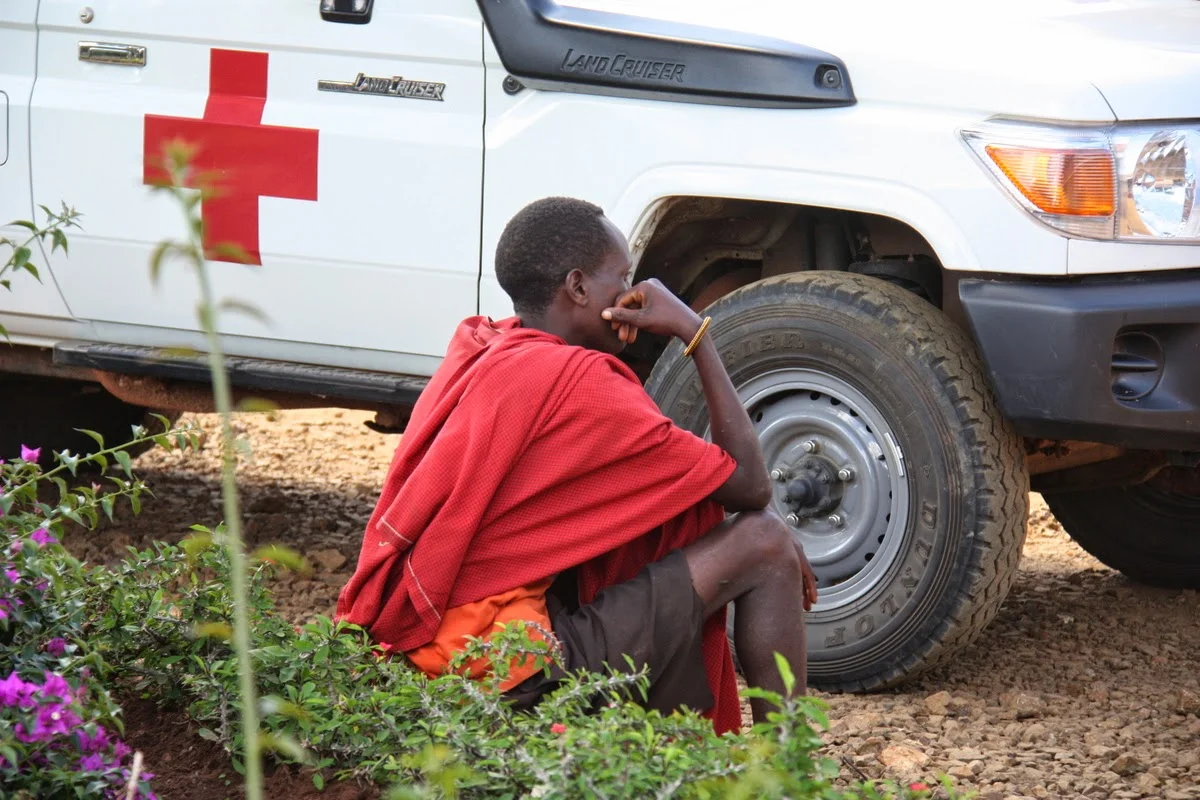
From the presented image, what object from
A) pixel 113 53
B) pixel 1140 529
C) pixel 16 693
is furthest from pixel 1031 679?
pixel 113 53

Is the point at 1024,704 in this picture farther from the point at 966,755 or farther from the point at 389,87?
the point at 389,87

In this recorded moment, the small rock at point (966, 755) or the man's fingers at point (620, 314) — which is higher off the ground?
the man's fingers at point (620, 314)

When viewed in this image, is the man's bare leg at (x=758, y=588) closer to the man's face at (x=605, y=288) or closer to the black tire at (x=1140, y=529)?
the man's face at (x=605, y=288)

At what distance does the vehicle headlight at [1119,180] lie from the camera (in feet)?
10.6

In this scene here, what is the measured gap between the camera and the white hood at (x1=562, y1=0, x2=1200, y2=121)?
10.6 ft

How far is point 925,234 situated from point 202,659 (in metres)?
1.82

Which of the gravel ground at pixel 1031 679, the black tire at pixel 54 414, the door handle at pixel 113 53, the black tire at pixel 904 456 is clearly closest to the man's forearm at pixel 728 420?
the gravel ground at pixel 1031 679

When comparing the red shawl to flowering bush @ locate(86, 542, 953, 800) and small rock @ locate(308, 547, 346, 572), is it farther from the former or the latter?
small rock @ locate(308, 547, 346, 572)

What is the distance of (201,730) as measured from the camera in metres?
2.37

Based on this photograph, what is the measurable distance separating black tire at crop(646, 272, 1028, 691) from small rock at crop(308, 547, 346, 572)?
1591 millimetres

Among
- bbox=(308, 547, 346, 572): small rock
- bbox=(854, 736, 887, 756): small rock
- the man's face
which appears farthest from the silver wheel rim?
bbox=(308, 547, 346, 572): small rock

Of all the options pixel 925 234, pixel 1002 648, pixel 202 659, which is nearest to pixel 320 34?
pixel 925 234

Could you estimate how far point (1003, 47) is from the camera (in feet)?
11.0

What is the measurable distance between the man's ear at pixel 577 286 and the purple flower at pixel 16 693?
1.21 meters
